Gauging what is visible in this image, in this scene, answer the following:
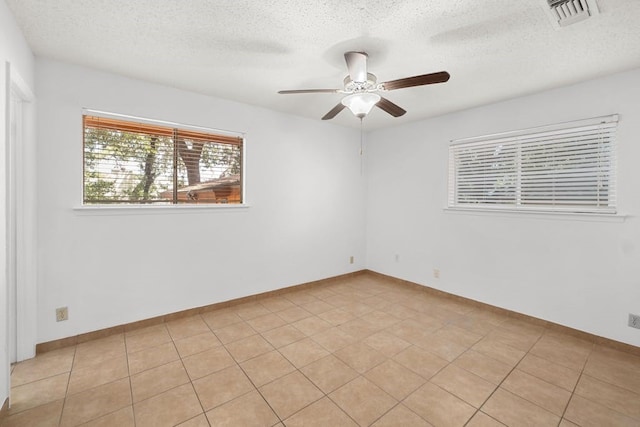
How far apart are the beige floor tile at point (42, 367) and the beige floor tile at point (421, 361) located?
2.63 m

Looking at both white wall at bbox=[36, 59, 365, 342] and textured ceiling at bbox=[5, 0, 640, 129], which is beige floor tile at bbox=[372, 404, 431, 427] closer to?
white wall at bbox=[36, 59, 365, 342]

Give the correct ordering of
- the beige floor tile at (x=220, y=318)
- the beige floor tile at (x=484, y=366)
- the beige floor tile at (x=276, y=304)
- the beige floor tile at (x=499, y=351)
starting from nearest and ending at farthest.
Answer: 1. the beige floor tile at (x=484, y=366)
2. the beige floor tile at (x=499, y=351)
3. the beige floor tile at (x=220, y=318)
4. the beige floor tile at (x=276, y=304)

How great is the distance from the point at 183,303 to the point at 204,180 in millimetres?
1376

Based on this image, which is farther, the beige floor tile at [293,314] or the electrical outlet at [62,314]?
the beige floor tile at [293,314]

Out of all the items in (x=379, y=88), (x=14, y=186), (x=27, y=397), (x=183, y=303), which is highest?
(x=379, y=88)

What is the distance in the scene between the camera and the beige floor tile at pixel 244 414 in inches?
67.5

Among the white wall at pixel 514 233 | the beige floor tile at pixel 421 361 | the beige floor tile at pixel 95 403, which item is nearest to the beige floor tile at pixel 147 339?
the beige floor tile at pixel 95 403

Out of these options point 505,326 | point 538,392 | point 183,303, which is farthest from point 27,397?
point 505,326

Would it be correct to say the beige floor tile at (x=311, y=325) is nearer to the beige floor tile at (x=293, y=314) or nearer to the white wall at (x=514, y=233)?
the beige floor tile at (x=293, y=314)

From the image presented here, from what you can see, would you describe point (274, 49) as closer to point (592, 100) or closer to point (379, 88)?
point (379, 88)

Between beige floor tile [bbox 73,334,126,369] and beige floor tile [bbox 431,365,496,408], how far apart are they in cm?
260

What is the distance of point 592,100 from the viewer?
270cm

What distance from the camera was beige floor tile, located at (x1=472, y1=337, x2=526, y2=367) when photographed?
2418 mm

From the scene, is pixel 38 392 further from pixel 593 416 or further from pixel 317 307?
pixel 593 416
